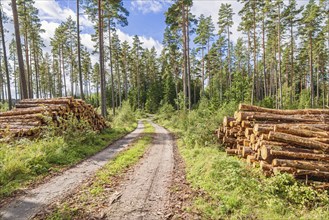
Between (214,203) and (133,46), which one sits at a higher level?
(133,46)

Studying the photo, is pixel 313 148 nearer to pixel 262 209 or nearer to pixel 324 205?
pixel 324 205

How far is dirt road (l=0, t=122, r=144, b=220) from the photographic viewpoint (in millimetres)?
5113

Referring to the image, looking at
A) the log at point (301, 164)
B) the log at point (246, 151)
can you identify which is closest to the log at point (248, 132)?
the log at point (246, 151)

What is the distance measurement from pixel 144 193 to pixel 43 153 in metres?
5.14

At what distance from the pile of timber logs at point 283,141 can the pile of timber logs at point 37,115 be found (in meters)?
8.69

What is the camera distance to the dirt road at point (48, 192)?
5113 millimetres

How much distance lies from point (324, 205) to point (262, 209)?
1.89 meters

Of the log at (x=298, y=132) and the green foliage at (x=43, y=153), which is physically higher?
the log at (x=298, y=132)

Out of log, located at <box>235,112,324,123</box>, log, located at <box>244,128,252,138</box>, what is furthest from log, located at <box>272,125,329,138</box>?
log, located at <box>235,112,324,123</box>

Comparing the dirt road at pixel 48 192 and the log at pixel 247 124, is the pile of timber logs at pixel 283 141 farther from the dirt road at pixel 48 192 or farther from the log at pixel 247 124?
the dirt road at pixel 48 192

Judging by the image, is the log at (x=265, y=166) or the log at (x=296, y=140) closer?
the log at (x=265, y=166)

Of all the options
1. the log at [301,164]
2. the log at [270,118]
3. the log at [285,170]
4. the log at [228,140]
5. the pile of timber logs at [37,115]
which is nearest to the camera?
the log at [285,170]

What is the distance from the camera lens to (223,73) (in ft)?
193

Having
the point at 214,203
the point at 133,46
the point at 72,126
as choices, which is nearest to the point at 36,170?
the point at 72,126
